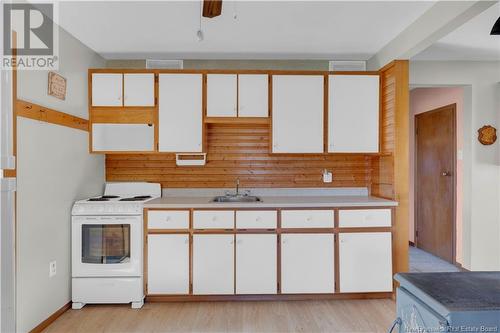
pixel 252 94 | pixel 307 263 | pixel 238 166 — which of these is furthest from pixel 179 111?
pixel 307 263

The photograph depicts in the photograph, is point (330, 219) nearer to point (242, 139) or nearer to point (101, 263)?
point (242, 139)

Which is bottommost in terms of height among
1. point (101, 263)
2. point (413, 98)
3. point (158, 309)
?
point (158, 309)

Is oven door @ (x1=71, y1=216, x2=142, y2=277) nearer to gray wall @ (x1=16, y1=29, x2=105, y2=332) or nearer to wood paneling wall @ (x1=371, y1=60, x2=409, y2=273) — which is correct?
gray wall @ (x1=16, y1=29, x2=105, y2=332)

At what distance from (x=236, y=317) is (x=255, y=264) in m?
0.48

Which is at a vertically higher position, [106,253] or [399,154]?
[399,154]

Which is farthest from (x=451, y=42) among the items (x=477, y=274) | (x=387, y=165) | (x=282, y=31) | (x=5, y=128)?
(x=5, y=128)

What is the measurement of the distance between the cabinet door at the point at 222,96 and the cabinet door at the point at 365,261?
165cm

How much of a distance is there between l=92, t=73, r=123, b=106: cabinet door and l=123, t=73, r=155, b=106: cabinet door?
6cm

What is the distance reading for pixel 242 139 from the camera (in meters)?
3.70

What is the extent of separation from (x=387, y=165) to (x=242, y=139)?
154 cm

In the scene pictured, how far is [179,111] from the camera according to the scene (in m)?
3.33

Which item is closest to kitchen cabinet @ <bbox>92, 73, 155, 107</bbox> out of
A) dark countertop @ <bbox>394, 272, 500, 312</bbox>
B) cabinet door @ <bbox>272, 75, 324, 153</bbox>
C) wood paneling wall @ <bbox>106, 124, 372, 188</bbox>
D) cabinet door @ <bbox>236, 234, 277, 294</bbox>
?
wood paneling wall @ <bbox>106, 124, 372, 188</bbox>

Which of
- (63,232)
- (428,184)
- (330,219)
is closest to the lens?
(63,232)

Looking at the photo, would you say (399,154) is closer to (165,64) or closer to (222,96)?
(222,96)
